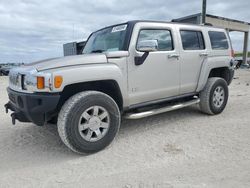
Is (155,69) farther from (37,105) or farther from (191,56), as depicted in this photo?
(37,105)

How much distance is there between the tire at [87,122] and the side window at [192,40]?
204cm

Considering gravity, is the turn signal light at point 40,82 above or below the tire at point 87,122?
above

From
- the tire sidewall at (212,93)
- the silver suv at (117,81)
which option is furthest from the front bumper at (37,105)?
the tire sidewall at (212,93)

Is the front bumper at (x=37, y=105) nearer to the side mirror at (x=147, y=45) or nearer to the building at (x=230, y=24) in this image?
the side mirror at (x=147, y=45)

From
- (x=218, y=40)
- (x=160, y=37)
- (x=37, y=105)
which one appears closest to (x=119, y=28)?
(x=160, y=37)

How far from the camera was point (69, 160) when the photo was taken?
3.17m

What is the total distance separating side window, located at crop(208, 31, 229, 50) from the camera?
511cm

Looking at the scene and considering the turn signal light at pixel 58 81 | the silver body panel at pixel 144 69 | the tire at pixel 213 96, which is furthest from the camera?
the tire at pixel 213 96

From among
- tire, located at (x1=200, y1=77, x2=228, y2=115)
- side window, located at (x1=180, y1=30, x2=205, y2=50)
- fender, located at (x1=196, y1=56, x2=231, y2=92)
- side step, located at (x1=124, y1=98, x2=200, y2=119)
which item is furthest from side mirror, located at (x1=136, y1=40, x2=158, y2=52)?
tire, located at (x1=200, y1=77, x2=228, y2=115)

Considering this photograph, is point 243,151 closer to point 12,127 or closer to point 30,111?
point 30,111

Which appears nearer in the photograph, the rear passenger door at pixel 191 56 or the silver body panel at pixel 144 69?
the silver body panel at pixel 144 69

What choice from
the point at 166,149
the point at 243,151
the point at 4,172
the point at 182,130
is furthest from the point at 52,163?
the point at 243,151

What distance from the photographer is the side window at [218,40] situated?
5113mm

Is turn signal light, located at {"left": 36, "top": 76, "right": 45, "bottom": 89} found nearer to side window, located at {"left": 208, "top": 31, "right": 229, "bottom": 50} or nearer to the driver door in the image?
the driver door
